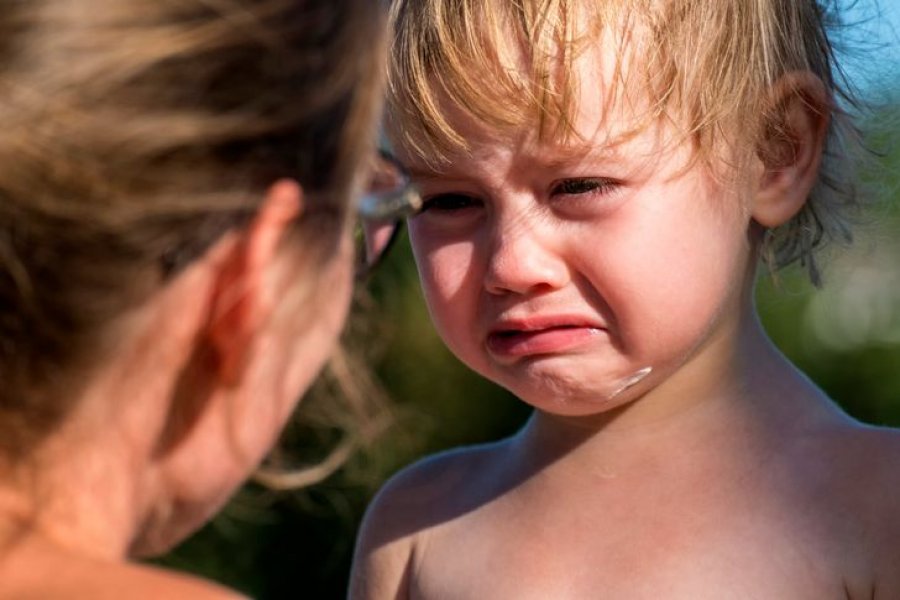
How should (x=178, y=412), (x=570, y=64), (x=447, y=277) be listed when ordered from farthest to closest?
(x=447, y=277)
(x=570, y=64)
(x=178, y=412)

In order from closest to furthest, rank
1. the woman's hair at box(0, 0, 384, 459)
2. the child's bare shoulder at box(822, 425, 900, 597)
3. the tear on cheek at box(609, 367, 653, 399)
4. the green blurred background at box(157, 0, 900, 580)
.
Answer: the woman's hair at box(0, 0, 384, 459) < the child's bare shoulder at box(822, 425, 900, 597) < the tear on cheek at box(609, 367, 653, 399) < the green blurred background at box(157, 0, 900, 580)

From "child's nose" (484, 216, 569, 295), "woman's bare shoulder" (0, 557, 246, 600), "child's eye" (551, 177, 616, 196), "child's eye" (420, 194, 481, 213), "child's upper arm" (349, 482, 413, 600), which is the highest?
"woman's bare shoulder" (0, 557, 246, 600)

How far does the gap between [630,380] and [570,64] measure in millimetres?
416

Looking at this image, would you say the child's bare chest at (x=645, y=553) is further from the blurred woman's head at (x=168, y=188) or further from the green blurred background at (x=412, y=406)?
the green blurred background at (x=412, y=406)

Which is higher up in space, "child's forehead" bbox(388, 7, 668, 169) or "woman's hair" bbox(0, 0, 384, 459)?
"woman's hair" bbox(0, 0, 384, 459)

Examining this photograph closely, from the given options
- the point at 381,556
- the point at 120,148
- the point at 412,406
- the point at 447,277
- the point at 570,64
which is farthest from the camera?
the point at 412,406

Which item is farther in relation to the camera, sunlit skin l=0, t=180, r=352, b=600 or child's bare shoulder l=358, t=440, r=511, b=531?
child's bare shoulder l=358, t=440, r=511, b=531

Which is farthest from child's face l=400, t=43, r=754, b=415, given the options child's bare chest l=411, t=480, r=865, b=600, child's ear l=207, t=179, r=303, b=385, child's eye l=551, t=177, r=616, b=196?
child's ear l=207, t=179, r=303, b=385

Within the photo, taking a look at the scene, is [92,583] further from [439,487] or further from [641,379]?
[439,487]

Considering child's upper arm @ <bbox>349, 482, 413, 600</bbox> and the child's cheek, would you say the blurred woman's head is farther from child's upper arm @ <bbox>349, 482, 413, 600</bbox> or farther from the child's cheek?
child's upper arm @ <bbox>349, 482, 413, 600</bbox>

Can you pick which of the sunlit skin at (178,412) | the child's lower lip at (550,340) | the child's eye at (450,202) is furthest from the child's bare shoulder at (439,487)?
the sunlit skin at (178,412)

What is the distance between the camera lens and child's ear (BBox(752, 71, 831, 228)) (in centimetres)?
203

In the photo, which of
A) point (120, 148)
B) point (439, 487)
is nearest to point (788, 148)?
point (439, 487)

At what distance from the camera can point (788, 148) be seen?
81.0 inches
